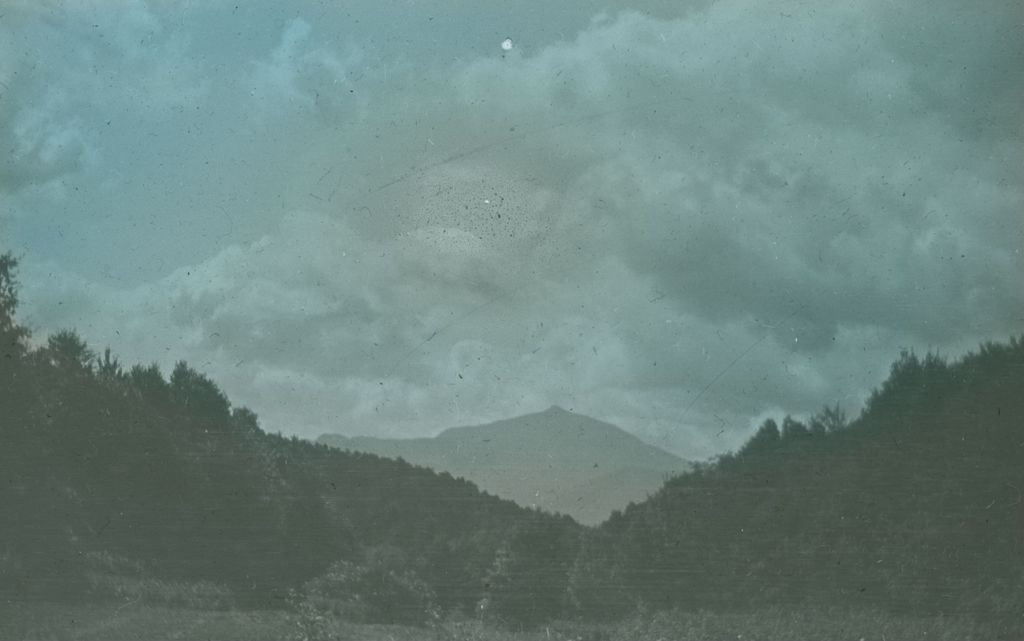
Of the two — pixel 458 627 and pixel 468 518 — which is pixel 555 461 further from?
pixel 458 627

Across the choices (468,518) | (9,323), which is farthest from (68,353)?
(468,518)

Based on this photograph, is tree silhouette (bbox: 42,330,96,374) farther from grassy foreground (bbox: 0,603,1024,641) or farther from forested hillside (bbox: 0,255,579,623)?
grassy foreground (bbox: 0,603,1024,641)

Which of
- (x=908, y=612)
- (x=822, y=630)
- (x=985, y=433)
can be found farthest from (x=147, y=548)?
(x=985, y=433)

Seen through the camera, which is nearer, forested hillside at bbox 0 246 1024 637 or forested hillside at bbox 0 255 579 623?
forested hillside at bbox 0 246 1024 637

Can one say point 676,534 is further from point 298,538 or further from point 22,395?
point 22,395

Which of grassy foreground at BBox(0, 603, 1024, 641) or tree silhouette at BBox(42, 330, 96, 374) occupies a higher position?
tree silhouette at BBox(42, 330, 96, 374)

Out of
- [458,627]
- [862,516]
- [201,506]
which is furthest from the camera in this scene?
[201,506]

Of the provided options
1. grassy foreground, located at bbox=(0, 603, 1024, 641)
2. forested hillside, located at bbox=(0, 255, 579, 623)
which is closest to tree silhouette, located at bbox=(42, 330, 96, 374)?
forested hillside, located at bbox=(0, 255, 579, 623)
